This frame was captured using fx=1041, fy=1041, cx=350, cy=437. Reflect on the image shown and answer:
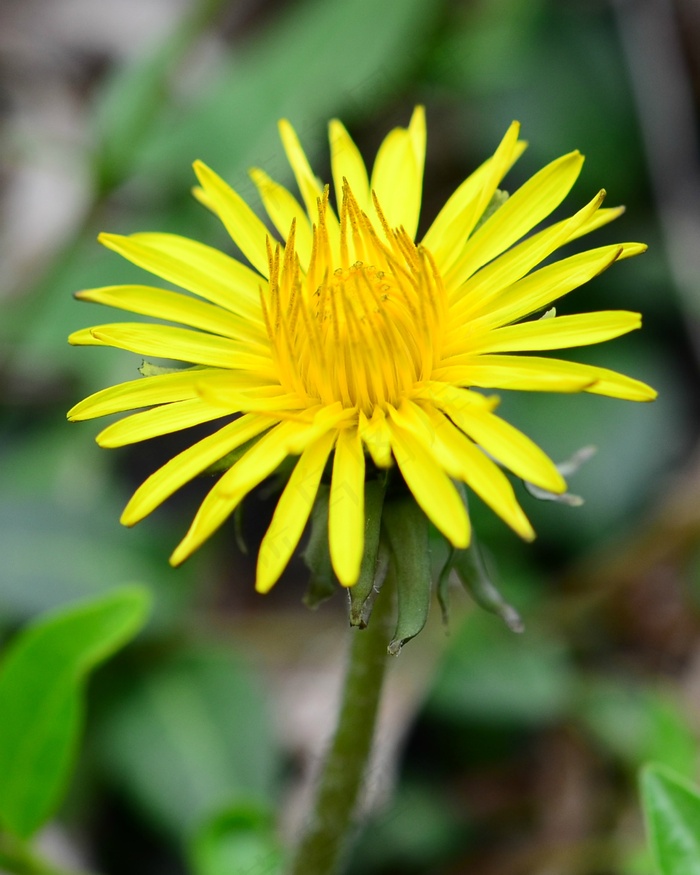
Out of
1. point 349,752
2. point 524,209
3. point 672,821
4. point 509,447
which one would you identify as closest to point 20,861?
point 349,752

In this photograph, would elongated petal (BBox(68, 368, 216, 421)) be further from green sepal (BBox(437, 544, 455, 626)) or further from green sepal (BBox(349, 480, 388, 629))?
green sepal (BBox(437, 544, 455, 626))

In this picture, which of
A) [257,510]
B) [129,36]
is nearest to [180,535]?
[257,510]

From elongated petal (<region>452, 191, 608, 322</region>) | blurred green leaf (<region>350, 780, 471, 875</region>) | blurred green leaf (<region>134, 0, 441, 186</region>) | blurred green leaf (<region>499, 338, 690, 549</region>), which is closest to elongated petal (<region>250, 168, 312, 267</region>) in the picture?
elongated petal (<region>452, 191, 608, 322</region>)

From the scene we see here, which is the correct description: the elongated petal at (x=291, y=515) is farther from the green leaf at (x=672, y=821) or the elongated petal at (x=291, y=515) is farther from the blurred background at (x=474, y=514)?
the blurred background at (x=474, y=514)

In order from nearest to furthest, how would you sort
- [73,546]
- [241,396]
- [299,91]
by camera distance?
[241,396] → [73,546] → [299,91]

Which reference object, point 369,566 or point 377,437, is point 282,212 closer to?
point 377,437

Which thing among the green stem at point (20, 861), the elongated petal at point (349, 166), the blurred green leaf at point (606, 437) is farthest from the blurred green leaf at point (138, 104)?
the green stem at point (20, 861)
